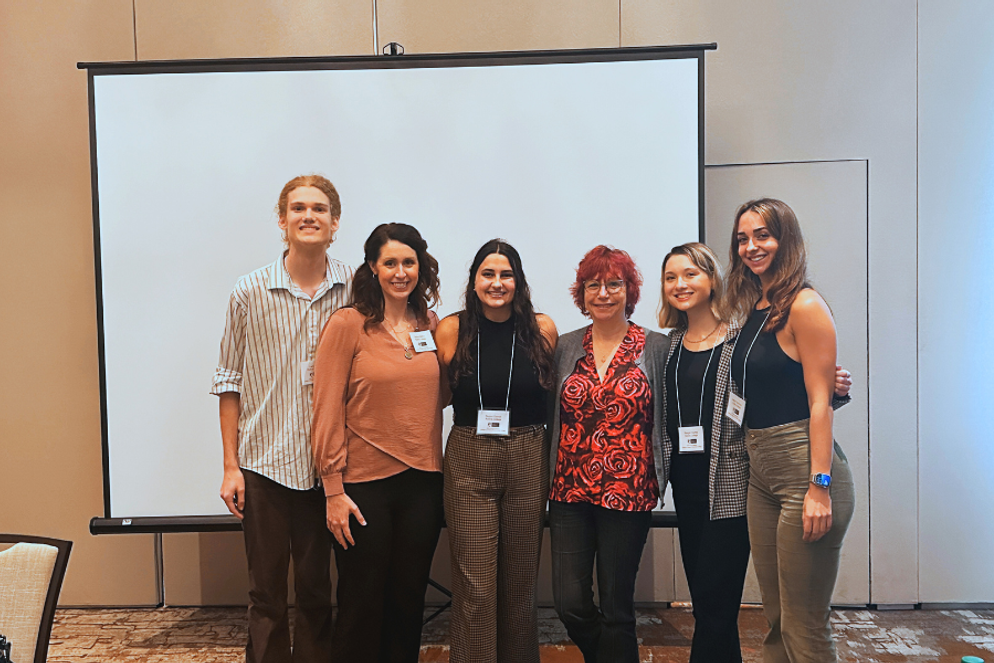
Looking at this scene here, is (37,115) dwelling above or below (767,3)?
below

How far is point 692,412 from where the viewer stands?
2.03 meters

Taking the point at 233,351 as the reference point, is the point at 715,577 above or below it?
below

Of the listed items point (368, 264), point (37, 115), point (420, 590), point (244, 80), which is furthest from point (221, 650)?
point (37, 115)

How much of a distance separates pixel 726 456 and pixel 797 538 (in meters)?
0.29

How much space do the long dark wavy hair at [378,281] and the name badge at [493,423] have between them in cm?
39

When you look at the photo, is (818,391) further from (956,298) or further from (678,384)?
(956,298)

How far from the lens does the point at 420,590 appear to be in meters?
2.22

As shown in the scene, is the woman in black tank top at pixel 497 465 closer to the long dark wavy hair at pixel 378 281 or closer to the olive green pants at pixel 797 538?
the long dark wavy hair at pixel 378 281

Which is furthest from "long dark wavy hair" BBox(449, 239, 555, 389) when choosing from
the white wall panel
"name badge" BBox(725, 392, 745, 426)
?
the white wall panel

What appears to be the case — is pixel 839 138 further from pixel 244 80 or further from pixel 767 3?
pixel 244 80

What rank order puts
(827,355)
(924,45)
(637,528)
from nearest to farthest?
(827,355) < (637,528) < (924,45)

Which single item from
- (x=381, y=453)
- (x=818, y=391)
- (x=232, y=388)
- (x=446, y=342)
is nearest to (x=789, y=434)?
(x=818, y=391)

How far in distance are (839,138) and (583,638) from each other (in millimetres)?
2590

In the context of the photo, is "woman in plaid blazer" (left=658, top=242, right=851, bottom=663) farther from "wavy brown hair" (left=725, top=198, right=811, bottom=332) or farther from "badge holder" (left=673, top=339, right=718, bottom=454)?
"wavy brown hair" (left=725, top=198, right=811, bottom=332)
